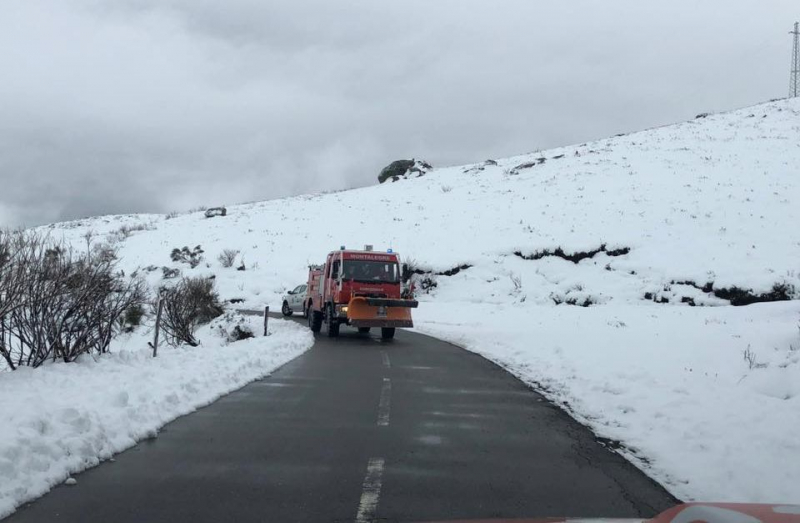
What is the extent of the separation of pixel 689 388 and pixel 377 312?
1131 cm

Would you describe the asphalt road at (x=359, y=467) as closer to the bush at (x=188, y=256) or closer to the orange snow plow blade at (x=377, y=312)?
the orange snow plow blade at (x=377, y=312)

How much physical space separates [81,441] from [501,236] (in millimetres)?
38655

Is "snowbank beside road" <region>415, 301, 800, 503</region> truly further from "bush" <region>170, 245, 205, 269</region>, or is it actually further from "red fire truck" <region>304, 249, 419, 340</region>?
"bush" <region>170, 245, 205, 269</region>

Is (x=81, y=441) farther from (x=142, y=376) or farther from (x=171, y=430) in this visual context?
(x=142, y=376)

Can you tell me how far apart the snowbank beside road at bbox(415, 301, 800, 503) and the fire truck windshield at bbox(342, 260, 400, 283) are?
322 cm

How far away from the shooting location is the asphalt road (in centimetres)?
477

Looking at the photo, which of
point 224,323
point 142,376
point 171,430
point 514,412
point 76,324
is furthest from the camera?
point 224,323

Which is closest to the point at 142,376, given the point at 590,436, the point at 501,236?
the point at 590,436

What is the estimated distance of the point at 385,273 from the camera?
20328mm

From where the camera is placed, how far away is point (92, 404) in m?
7.33

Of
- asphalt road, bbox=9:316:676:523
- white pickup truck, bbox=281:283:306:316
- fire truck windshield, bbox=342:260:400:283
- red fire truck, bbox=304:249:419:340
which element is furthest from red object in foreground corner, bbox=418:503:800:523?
white pickup truck, bbox=281:283:306:316

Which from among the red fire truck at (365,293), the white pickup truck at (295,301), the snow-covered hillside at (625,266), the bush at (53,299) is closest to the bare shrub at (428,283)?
the snow-covered hillside at (625,266)

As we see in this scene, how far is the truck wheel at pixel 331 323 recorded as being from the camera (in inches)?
807

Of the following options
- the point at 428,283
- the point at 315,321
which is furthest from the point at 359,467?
the point at 428,283
